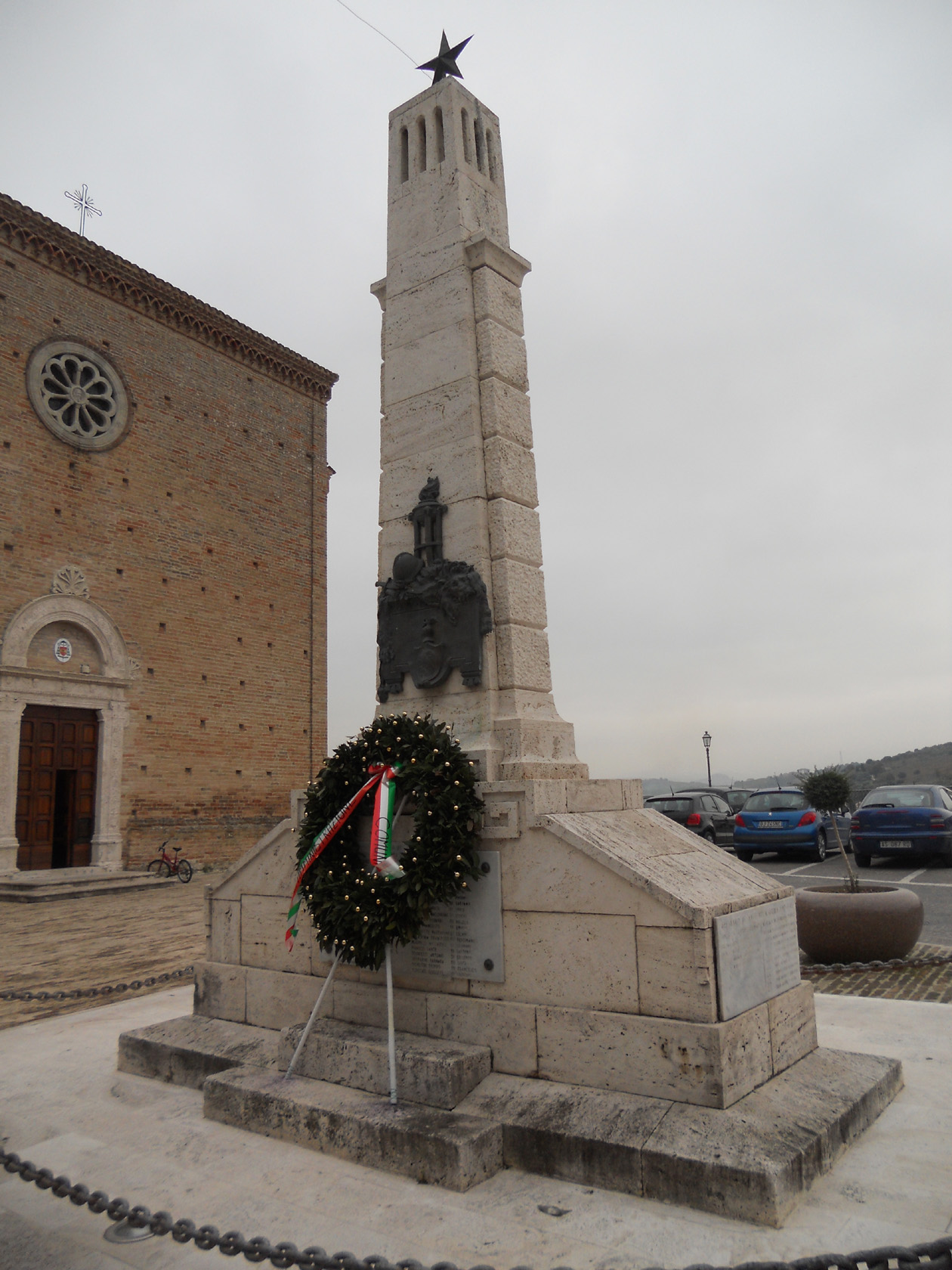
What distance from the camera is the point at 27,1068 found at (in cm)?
509

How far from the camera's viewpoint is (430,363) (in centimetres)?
583

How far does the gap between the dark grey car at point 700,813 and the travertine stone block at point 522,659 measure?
9179mm

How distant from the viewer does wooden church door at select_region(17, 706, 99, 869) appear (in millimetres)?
14797

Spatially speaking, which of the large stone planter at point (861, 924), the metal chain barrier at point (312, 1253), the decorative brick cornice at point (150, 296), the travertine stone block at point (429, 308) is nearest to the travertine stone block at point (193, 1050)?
the metal chain barrier at point (312, 1253)

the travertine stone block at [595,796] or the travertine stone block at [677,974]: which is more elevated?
the travertine stone block at [595,796]

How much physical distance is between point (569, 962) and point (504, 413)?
338 cm

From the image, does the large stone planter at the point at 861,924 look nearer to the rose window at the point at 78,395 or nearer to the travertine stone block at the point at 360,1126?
the travertine stone block at the point at 360,1126

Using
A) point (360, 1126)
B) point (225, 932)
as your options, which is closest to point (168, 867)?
point (225, 932)

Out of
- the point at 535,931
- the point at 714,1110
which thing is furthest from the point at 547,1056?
the point at 714,1110

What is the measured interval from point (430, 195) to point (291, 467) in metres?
15.0

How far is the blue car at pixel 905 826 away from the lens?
12688 millimetres

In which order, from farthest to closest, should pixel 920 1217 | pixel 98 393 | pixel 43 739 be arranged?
pixel 98 393, pixel 43 739, pixel 920 1217

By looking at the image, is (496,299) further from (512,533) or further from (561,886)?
(561,886)

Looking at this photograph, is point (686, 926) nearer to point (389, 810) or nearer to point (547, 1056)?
point (547, 1056)
